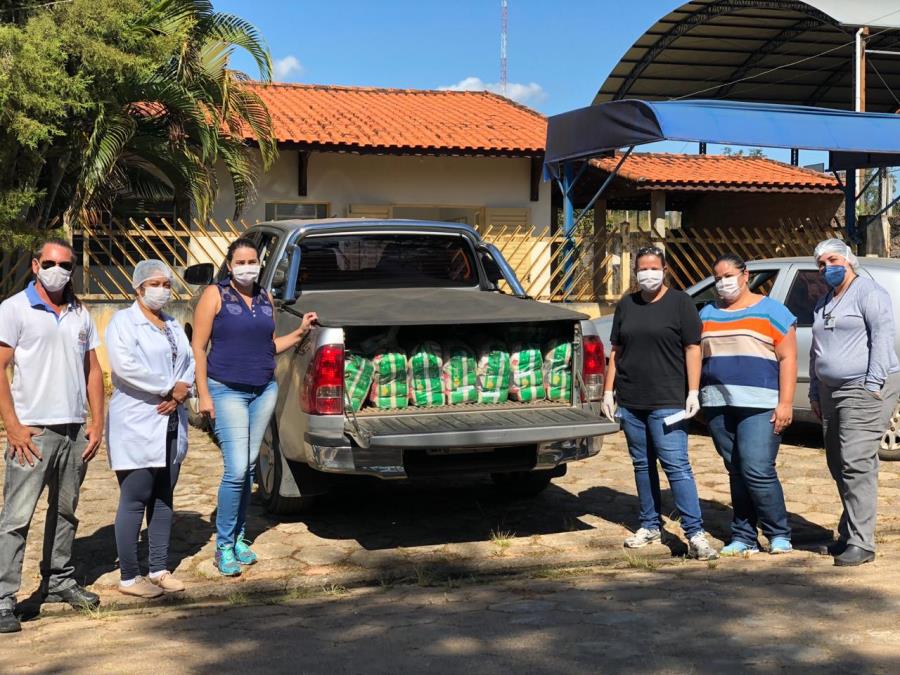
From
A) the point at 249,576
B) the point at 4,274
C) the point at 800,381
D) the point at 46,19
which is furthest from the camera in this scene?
the point at 4,274

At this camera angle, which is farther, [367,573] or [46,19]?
[46,19]

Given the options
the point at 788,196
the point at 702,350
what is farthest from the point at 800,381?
the point at 788,196

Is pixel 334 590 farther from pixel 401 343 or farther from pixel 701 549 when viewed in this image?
pixel 701 549

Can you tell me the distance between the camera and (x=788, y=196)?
21875mm

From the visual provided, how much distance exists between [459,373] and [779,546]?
2.11 meters

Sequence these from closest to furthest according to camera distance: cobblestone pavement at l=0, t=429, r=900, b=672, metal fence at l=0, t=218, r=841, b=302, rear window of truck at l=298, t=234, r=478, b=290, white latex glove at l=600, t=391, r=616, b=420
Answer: cobblestone pavement at l=0, t=429, r=900, b=672
white latex glove at l=600, t=391, r=616, b=420
rear window of truck at l=298, t=234, r=478, b=290
metal fence at l=0, t=218, r=841, b=302

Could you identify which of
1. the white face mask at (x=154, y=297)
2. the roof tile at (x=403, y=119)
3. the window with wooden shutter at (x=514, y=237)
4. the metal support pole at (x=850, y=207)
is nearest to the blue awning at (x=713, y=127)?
the window with wooden shutter at (x=514, y=237)

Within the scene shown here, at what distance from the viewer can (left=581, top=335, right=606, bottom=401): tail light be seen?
681cm

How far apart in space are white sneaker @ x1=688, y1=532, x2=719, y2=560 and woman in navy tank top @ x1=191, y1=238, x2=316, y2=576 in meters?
2.53

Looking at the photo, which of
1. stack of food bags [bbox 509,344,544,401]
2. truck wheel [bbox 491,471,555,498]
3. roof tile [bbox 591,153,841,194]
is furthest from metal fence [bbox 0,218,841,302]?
stack of food bags [bbox 509,344,544,401]

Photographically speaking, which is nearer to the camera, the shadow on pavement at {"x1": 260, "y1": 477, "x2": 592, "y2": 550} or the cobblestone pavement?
the cobblestone pavement

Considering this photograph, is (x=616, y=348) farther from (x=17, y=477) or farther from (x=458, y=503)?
(x=17, y=477)

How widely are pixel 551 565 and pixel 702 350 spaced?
60.1 inches

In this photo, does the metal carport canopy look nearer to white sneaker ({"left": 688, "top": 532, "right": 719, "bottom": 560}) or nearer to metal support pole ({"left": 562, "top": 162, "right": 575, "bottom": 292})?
metal support pole ({"left": 562, "top": 162, "right": 575, "bottom": 292})
